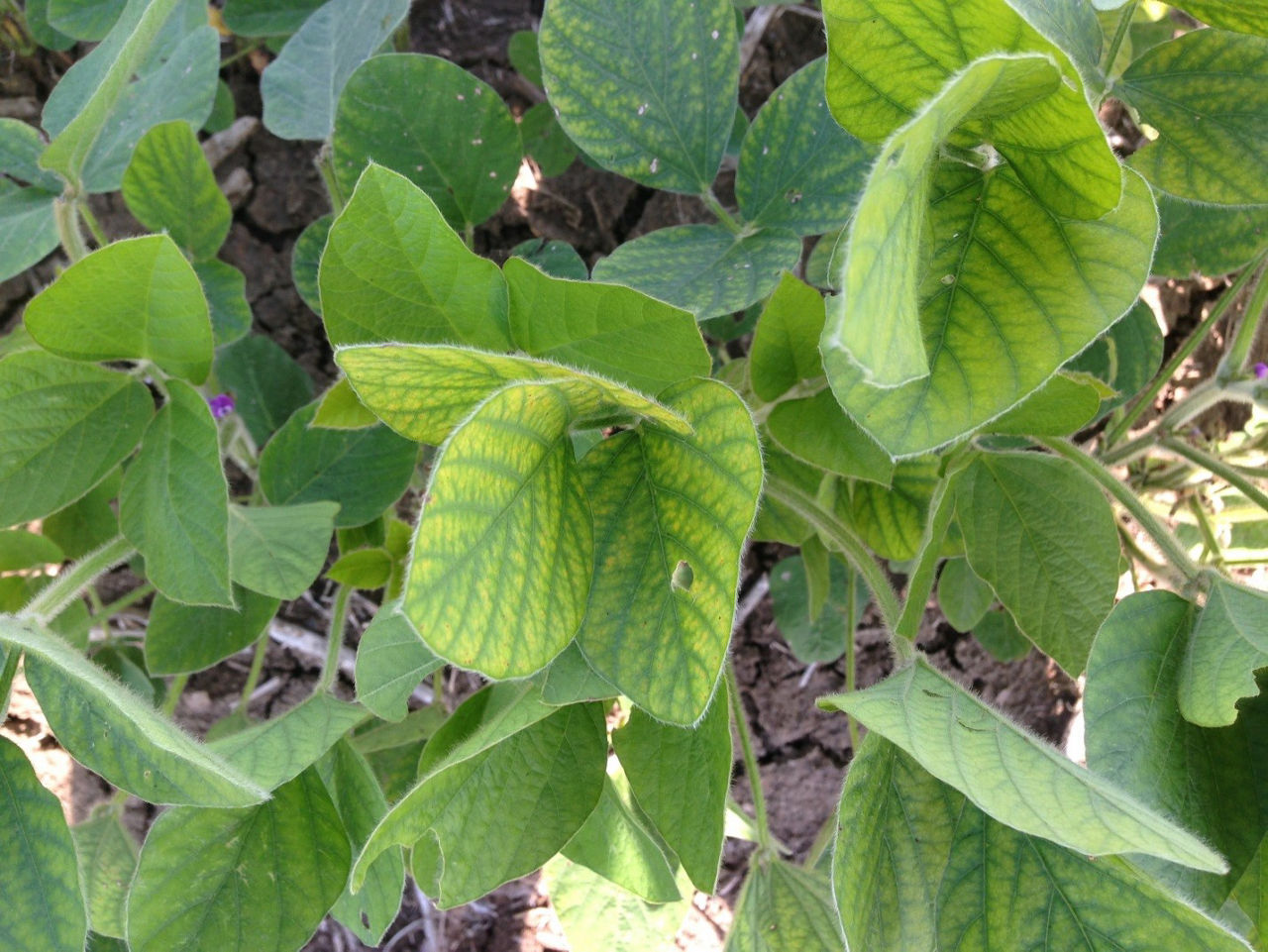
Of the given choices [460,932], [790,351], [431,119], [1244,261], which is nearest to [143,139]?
[431,119]

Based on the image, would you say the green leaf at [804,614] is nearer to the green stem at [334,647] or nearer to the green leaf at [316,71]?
the green stem at [334,647]

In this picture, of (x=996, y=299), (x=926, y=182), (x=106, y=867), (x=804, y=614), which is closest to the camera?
(x=926, y=182)

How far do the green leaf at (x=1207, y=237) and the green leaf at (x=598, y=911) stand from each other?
957mm

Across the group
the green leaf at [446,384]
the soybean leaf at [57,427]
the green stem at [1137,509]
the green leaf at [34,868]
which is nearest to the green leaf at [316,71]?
the soybean leaf at [57,427]

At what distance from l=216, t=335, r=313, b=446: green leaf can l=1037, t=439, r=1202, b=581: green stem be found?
95 cm

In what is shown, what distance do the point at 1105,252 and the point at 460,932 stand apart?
163 centimetres

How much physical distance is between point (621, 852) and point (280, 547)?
0.44 metres

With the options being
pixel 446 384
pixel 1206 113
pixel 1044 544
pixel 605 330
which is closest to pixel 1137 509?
pixel 1044 544

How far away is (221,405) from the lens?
1.26m

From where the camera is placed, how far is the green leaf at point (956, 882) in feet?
2.29

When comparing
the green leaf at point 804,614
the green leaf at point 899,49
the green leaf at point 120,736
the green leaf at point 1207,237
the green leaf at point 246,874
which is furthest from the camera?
the green leaf at point 804,614

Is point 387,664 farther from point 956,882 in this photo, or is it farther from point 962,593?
point 962,593

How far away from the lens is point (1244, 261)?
42.8 inches

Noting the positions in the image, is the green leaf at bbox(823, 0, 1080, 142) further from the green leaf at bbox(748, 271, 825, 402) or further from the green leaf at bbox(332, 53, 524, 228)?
the green leaf at bbox(332, 53, 524, 228)
